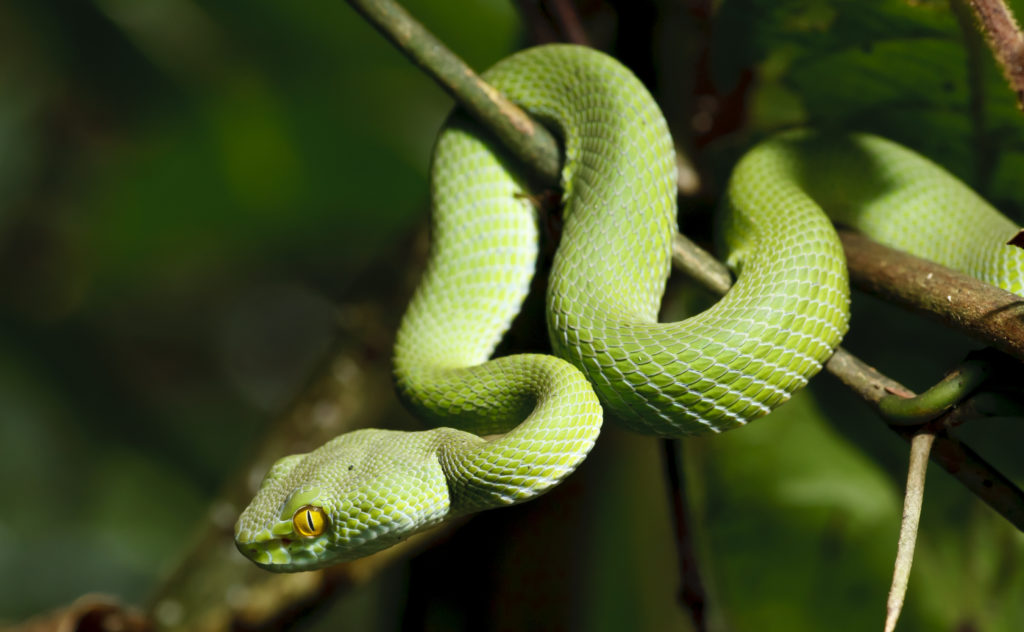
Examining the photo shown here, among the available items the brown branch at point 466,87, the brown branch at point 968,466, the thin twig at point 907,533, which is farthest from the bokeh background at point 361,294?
the thin twig at point 907,533

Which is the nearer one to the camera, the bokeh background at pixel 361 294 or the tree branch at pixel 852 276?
the tree branch at pixel 852 276

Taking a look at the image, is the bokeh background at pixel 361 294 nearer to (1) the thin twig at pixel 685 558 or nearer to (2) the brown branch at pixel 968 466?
(1) the thin twig at pixel 685 558

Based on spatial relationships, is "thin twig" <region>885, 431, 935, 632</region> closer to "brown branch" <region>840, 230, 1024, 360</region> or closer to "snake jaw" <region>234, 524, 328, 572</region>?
"brown branch" <region>840, 230, 1024, 360</region>

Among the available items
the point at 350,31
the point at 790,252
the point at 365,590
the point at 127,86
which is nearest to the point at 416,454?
the point at 790,252

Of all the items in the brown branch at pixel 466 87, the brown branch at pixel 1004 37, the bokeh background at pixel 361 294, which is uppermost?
the brown branch at pixel 1004 37

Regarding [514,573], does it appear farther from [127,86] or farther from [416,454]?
[127,86]

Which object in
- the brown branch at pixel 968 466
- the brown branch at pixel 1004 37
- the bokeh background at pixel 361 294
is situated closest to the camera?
the brown branch at pixel 1004 37
